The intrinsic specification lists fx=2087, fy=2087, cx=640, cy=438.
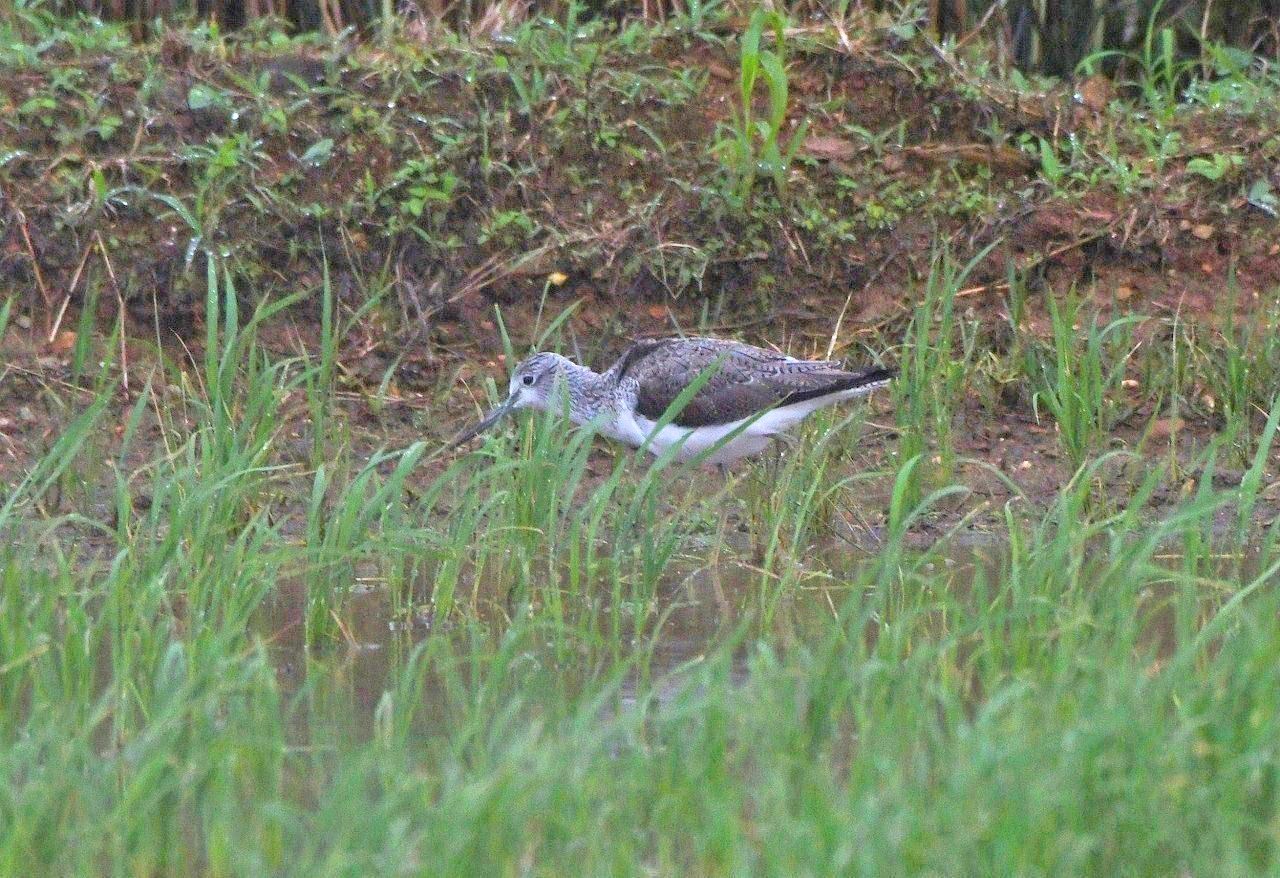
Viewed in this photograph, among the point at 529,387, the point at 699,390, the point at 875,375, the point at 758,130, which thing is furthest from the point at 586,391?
the point at 758,130

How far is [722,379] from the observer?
688cm

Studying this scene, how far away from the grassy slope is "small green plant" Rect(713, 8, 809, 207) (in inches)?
5.4

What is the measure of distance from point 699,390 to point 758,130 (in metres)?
1.65

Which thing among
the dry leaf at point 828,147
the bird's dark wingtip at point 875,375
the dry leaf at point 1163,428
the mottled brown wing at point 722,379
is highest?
the dry leaf at point 828,147

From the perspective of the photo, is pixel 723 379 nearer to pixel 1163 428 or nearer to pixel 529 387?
pixel 529 387

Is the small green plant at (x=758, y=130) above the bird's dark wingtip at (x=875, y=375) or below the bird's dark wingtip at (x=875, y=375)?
above

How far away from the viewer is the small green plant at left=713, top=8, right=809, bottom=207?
7.63 m

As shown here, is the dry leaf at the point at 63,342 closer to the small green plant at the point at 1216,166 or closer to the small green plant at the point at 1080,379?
the small green plant at the point at 1080,379

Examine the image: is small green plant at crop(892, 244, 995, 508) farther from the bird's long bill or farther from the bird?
the bird's long bill

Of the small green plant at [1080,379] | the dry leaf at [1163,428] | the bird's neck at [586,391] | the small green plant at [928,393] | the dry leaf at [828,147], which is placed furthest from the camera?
the dry leaf at [828,147]

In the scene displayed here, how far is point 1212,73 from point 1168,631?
16.4 feet

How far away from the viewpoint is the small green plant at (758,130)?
763 cm

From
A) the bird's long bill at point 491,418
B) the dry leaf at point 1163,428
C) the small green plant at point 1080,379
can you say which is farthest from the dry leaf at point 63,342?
the dry leaf at point 1163,428

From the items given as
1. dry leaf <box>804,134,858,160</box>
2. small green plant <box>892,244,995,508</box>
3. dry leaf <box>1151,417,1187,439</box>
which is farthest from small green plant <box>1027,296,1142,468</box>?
dry leaf <box>804,134,858,160</box>
